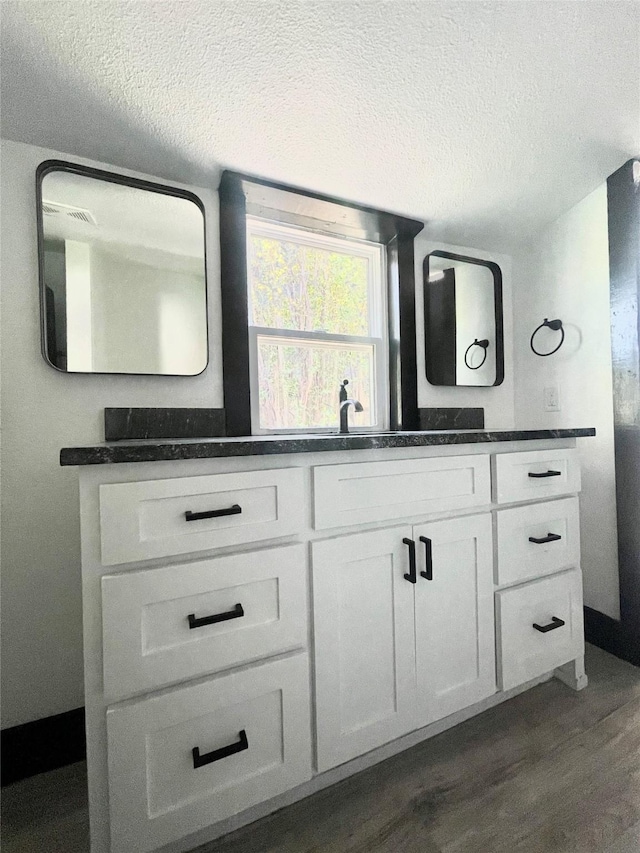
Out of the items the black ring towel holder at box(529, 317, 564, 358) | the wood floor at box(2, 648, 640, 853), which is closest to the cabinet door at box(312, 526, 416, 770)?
the wood floor at box(2, 648, 640, 853)

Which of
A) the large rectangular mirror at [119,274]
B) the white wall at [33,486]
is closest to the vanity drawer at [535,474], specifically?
the large rectangular mirror at [119,274]

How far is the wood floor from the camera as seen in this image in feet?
3.19

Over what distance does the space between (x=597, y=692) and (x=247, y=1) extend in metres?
2.46

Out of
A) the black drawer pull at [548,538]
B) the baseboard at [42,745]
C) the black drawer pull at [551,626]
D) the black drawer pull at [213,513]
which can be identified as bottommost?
the baseboard at [42,745]

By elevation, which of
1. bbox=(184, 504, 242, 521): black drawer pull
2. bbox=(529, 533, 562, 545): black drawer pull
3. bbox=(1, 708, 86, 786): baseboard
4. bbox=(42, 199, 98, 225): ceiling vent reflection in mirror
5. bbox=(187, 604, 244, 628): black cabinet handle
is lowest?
bbox=(1, 708, 86, 786): baseboard

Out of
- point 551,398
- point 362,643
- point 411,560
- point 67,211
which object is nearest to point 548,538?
point 411,560

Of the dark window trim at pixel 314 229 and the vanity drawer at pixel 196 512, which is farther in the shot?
the dark window trim at pixel 314 229

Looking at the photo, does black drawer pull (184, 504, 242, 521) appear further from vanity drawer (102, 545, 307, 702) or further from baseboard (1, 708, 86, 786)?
baseboard (1, 708, 86, 786)

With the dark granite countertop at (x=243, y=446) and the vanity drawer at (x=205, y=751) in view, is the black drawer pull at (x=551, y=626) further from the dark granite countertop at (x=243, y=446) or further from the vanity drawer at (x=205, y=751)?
the vanity drawer at (x=205, y=751)

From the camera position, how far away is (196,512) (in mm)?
889

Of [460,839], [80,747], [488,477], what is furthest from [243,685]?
Result: [488,477]

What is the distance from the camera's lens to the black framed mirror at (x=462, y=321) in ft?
6.57

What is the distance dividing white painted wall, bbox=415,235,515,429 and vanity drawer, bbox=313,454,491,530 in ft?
2.56

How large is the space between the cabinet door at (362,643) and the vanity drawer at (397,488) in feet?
0.22
